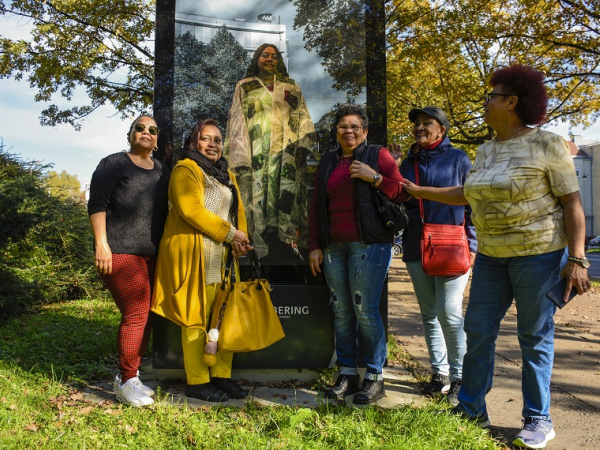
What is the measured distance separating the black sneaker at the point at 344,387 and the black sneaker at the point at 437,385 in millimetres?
517

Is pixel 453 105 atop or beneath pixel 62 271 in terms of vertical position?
atop

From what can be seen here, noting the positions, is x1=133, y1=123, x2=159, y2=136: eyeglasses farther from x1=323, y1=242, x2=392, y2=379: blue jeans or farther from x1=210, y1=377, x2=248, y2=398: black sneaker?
x1=210, y1=377, x2=248, y2=398: black sneaker

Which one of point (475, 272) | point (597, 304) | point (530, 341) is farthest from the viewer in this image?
point (597, 304)

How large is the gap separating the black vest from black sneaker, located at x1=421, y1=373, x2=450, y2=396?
112cm

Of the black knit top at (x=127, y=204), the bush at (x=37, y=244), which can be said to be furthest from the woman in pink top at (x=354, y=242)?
the bush at (x=37, y=244)

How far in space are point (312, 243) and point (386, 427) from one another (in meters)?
1.40

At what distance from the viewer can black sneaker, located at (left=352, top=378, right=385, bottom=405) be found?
3.46m

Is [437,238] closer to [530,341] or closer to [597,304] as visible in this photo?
[530,341]

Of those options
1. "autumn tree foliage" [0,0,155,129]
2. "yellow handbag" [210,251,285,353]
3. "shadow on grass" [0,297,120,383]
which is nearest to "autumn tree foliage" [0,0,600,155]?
"autumn tree foliage" [0,0,155,129]

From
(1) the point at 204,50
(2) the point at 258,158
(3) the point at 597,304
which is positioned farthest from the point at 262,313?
(3) the point at 597,304

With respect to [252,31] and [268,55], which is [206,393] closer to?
[268,55]

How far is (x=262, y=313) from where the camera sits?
367 centimetres

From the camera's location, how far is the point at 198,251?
3496 mm

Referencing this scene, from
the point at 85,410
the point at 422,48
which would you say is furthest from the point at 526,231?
the point at 422,48
